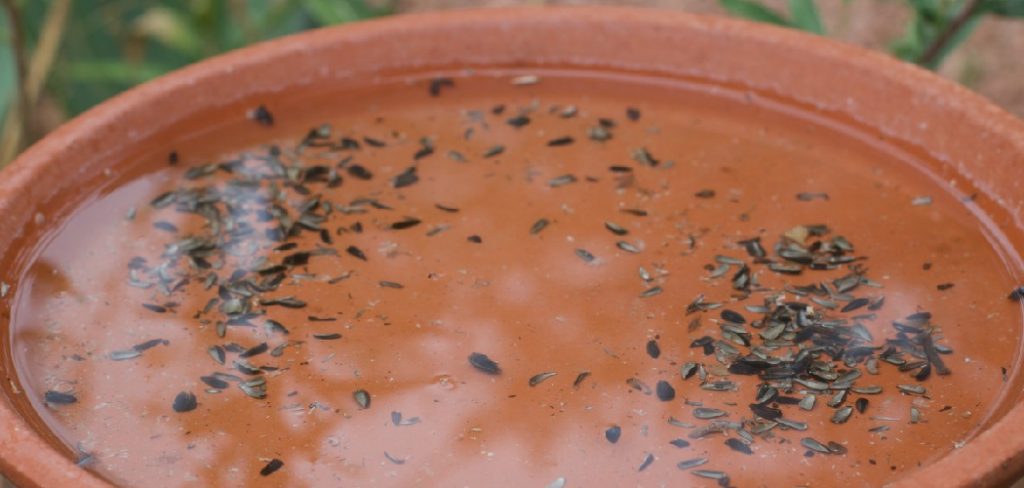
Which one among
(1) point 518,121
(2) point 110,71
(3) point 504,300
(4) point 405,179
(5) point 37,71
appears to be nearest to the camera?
(3) point 504,300

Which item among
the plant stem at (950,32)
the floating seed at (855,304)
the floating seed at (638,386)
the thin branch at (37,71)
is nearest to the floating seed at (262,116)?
the floating seed at (638,386)

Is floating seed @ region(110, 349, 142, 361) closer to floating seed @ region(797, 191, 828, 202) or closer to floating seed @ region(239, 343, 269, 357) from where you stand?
floating seed @ region(239, 343, 269, 357)

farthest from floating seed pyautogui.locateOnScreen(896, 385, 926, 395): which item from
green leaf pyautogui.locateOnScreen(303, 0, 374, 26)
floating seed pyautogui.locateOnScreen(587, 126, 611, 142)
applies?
green leaf pyautogui.locateOnScreen(303, 0, 374, 26)

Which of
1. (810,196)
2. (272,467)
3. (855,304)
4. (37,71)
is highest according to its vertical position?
(37,71)

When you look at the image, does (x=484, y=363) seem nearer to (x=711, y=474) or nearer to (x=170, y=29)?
(x=711, y=474)

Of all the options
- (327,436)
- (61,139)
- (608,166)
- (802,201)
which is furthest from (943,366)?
(61,139)

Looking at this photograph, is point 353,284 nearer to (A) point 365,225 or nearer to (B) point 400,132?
(A) point 365,225

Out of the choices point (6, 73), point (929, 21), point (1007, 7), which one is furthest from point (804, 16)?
point (6, 73)
